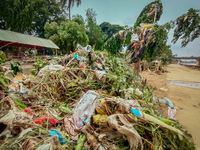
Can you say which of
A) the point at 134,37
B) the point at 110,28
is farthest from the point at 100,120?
the point at 110,28

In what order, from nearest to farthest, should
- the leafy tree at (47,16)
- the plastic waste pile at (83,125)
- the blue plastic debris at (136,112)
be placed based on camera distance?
the plastic waste pile at (83,125)
the blue plastic debris at (136,112)
the leafy tree at (47,16)

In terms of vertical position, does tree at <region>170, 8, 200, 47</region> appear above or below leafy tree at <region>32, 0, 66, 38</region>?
below

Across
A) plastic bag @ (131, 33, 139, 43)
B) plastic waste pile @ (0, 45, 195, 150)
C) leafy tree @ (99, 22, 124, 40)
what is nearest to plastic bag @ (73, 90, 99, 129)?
plastic waste pile @ (0, 45, 195, 150)

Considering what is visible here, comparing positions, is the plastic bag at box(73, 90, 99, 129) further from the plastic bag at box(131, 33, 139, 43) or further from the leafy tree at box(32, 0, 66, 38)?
the leafy tree at box(32, 0, 66, 38)

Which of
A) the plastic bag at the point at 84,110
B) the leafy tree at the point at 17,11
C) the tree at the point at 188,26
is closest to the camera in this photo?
the plastic bag at the point at 84,110

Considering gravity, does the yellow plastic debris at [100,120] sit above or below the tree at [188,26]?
below

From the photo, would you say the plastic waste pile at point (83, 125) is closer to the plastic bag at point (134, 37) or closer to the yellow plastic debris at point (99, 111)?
the yellow plastic debris at point (99, 111)

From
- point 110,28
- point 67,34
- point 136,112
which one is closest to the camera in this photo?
point 136,112

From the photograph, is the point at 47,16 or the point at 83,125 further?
the point at 47,16

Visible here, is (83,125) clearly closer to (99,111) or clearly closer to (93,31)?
(99,111)

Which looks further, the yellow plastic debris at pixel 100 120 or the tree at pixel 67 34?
the tree at pixel 67 34

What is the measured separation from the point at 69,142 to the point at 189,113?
320cm

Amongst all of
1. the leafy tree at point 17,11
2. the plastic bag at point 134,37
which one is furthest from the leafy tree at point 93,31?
the plastic bag at point 134,37

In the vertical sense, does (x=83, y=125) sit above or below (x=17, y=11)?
below
